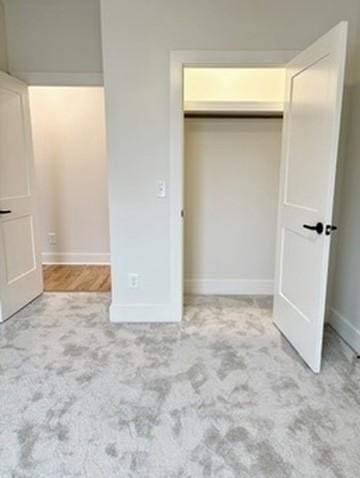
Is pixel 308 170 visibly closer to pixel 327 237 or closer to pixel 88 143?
pixel 327 237

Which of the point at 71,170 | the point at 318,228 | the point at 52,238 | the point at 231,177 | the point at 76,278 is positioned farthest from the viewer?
the point at 52,238

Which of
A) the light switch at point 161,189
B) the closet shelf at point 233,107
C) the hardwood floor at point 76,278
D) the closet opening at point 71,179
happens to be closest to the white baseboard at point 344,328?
the light switch at point 161,189

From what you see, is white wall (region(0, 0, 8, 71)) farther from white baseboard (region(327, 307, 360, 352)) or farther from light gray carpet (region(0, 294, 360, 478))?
white baseboard (region(327, 307, 360, 352))

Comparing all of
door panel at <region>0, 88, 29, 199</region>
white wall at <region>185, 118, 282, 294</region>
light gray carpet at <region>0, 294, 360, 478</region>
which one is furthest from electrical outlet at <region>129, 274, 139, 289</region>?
door panel at <region>0, 88, 29, 199</region>

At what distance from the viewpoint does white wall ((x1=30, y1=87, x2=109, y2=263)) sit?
4418mm

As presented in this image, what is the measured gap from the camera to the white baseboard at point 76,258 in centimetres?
475

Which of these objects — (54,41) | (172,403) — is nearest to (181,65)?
(54,41)

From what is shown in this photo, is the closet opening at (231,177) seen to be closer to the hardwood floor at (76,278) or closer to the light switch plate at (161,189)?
the light switch plate at (161,189)

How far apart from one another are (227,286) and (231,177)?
1135mm

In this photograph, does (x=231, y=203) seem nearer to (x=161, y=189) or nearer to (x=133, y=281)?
(x=161, y=189)

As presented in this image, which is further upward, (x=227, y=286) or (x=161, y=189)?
(x=161, y=189)

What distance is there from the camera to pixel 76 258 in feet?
15.6

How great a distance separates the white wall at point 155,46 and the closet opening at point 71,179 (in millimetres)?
1810

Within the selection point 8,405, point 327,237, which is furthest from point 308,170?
point 8,405
